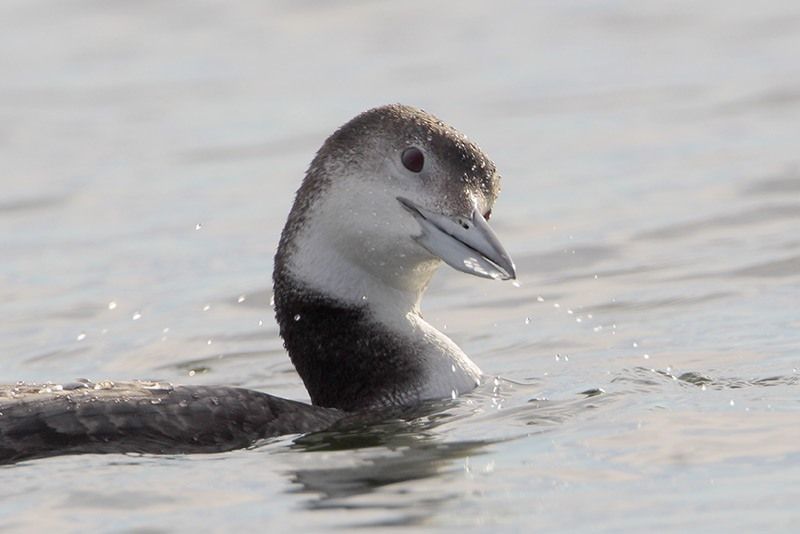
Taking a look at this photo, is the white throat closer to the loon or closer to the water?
the loon

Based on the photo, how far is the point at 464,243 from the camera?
27.5 feet

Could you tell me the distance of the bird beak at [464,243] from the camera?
8.27m

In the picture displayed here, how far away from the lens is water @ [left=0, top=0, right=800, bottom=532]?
23.4ft

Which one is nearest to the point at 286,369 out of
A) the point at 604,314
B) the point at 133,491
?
the point at 604,314

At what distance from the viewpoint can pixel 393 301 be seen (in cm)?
859

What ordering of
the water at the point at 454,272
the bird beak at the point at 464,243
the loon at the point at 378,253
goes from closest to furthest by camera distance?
Answer: the water at the point at 454,272, the bird beak at the point at 464,243, the loon at the point at 378,253

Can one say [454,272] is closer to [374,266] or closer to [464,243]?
[374,266]

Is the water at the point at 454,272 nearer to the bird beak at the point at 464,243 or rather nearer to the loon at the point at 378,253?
the loon at the point at 378,253

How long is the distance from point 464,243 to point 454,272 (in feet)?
13.8

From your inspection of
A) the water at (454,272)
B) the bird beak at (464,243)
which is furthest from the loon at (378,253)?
the water at (454,272)

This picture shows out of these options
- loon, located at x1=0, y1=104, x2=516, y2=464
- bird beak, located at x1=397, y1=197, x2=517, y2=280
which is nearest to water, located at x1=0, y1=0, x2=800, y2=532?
loon, located at x1=0, y1=104, x2=516, y2=464

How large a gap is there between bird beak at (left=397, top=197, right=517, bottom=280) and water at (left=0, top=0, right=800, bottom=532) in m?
0.59

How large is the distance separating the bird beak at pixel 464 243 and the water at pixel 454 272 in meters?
0.59

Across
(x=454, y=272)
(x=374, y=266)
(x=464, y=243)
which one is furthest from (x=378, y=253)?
(x=454, y=272)
